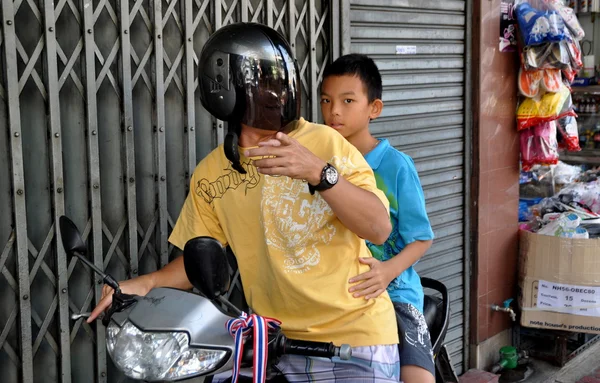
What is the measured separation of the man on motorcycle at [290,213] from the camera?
1.91 meters

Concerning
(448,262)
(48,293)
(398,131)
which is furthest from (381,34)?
(48,293)

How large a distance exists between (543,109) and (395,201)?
2917 millimetres

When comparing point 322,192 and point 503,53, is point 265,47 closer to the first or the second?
point 322,192

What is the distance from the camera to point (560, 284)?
17.1 feet

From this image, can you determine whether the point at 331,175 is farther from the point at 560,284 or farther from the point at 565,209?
the point at 565,209

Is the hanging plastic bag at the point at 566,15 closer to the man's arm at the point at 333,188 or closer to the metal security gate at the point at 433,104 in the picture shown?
the metal security gate at the point at 433,104

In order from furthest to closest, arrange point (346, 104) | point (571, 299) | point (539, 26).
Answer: point (571, 299) → point (539, 26) → point (346, 104)

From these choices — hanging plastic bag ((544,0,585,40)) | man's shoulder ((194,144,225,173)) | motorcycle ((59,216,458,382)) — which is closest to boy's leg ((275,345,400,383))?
motorcycle ((59,216,458,382))

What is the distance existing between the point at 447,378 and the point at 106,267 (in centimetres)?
152

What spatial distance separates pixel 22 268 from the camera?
2.79m

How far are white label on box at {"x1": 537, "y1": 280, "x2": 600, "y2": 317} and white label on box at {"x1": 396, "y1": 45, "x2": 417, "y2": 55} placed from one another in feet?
6.60

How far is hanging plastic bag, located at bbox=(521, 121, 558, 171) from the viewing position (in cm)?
535

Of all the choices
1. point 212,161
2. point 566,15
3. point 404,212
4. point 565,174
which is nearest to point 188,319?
point 212,161

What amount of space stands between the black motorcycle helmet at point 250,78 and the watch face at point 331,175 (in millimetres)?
236
